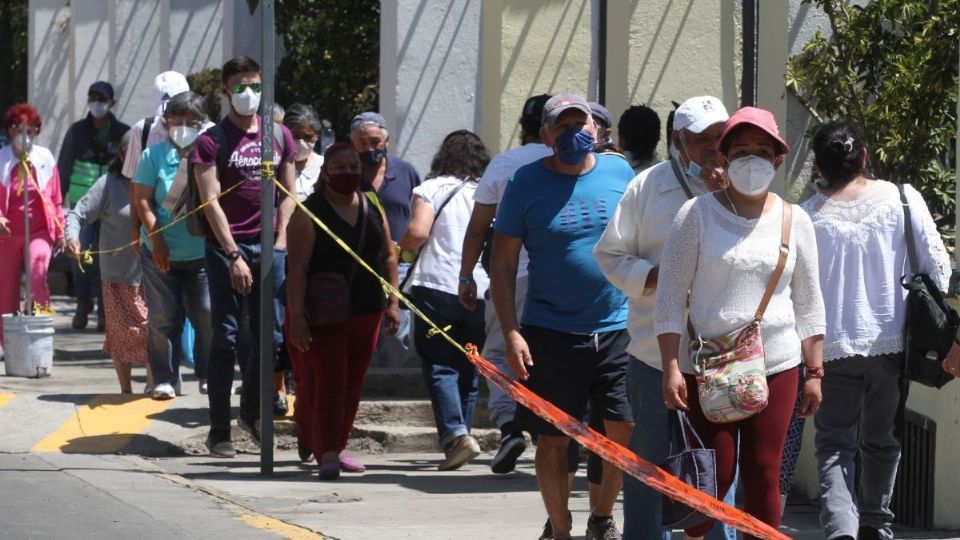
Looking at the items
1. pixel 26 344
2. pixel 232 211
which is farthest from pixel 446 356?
pixel 26 344

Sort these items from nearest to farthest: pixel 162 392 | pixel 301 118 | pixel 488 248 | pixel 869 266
Result: pixel 869 266 → pixel 488 248 → pixel 162 392 → pixel 301 118

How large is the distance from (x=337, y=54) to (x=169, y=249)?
27.7 feet

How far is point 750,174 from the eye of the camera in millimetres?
6055

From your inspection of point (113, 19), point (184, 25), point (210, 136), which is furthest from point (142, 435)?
point (113, 19)

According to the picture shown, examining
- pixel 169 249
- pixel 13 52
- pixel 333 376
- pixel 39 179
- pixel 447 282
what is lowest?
pixel 333 376

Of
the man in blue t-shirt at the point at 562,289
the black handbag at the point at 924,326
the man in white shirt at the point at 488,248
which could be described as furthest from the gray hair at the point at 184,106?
the black handbag at the point at 924,326

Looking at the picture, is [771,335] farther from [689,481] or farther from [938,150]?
[938,150]

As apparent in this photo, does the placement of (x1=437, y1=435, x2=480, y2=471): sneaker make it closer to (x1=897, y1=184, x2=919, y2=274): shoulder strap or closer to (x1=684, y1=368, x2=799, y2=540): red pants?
(x1=897, y1=184, x2=919, y2=274): shoulder strap

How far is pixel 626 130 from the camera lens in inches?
353

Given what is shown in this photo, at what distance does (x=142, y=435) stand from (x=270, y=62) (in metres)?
2.55

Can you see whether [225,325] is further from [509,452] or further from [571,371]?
[571,371]

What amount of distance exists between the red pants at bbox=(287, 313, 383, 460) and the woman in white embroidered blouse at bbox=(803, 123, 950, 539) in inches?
119

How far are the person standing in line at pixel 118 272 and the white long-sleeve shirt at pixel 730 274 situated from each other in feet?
19.5

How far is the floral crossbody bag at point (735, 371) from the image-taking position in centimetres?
600
